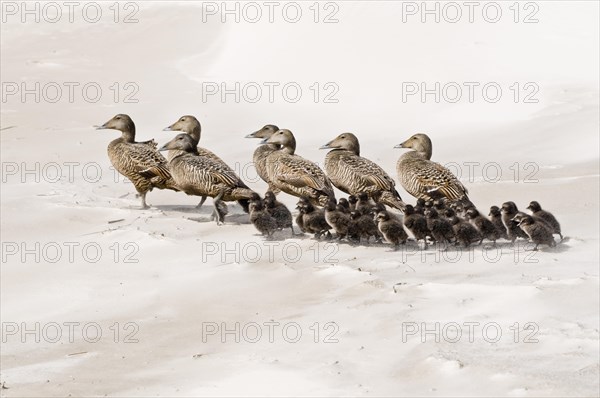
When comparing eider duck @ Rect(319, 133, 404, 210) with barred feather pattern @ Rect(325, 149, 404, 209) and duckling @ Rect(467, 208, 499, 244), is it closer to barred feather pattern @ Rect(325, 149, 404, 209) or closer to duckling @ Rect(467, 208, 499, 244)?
barred feather pattern @ Rect(325, 149, 404, 209)

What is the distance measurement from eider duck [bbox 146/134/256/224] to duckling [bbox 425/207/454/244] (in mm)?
2086

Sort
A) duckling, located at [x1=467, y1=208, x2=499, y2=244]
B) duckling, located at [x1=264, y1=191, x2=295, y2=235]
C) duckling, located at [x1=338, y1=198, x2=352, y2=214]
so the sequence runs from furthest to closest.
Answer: duckling, located at [x1=264, y1=191, x2=295, y2=235] < duckling, located at [x1=338, y1=198, x2=352, y2=214] < duckling, located at [x1=467, y1=208, x2=499, y2=244]

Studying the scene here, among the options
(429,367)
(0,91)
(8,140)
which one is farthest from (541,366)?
(0,91)

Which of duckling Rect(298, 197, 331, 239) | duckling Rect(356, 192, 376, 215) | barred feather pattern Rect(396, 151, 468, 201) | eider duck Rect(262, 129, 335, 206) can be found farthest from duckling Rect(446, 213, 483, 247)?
eider duck Rect(262, 129, 335, 206)

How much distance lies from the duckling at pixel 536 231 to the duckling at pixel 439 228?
0.62 metres

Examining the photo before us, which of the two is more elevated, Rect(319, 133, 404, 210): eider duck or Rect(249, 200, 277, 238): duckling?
Rect(319, 133, 404, 210): eider duck

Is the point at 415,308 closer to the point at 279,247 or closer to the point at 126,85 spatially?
the point at 279,247

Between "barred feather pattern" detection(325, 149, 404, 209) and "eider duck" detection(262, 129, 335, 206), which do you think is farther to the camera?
"eider duck" detection(262, 129, 335, 206)

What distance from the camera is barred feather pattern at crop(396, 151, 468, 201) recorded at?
10.9 metres

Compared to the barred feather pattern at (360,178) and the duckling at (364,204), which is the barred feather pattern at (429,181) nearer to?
the barred feather pattern at (360,178)

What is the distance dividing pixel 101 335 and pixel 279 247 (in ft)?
7.52

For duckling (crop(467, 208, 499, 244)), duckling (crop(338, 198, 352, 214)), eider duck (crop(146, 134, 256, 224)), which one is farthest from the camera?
eider duck (crop(146, 134, 256, 224))

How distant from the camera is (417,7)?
2148cm

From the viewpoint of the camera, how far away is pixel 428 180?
11.0 m
